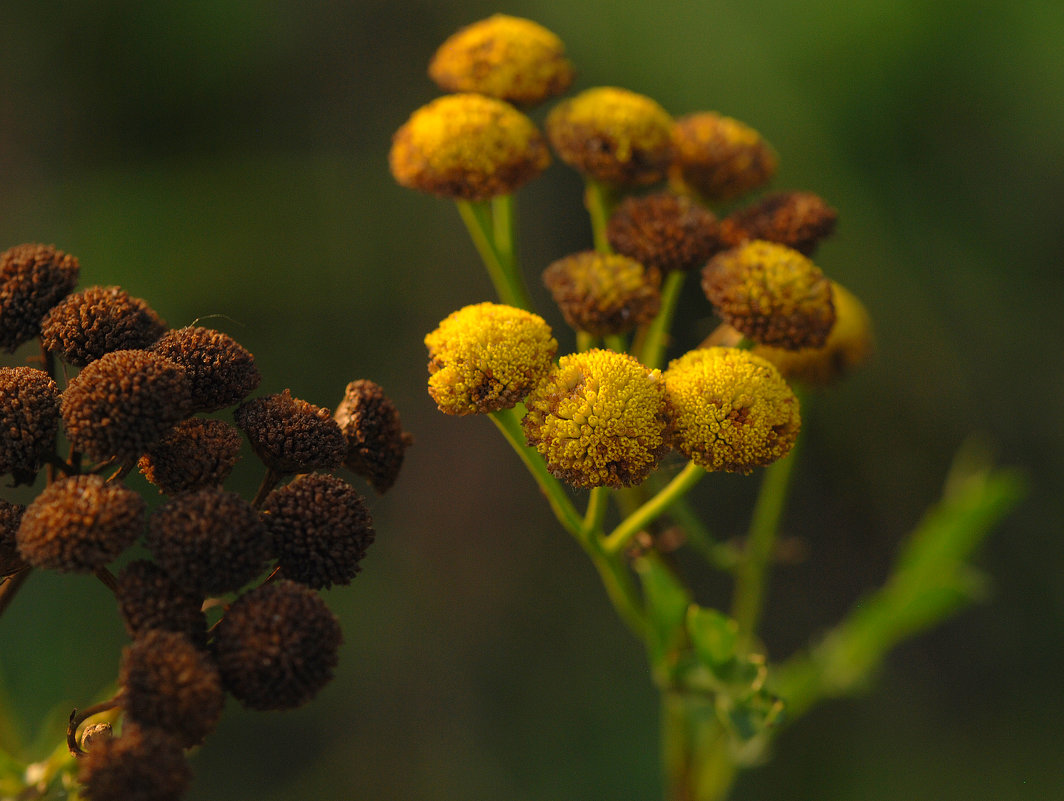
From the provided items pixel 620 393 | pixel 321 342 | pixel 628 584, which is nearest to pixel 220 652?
pixel 620 393

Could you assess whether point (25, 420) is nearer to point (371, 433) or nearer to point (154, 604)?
point (154, 604)

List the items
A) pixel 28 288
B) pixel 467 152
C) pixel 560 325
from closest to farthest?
pixel 28 288, pixel 467 152, pixel 560 325

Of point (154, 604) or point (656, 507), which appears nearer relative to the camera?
point (154, 604)

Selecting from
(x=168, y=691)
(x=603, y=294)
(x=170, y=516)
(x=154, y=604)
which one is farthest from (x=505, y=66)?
(x=168, y=691)

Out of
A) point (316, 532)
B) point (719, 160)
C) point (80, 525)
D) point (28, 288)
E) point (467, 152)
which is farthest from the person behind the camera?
point (719, 160)

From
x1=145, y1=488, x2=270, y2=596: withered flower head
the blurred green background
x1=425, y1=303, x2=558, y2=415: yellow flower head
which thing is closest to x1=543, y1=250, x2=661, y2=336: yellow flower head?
x1=425, y1=303, x2=558, y2=415: yellow flower head

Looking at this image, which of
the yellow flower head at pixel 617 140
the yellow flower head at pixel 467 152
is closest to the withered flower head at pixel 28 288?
the yellow flower head at pixel 467 152

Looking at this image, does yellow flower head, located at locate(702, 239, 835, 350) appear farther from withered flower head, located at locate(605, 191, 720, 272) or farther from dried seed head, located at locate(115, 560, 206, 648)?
dried seed head, located at locate(115, 560, 206, 648)
